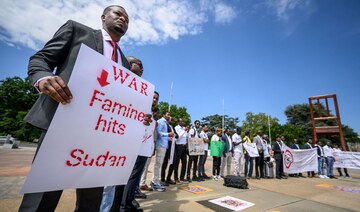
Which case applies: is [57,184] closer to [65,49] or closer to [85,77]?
[85,77]

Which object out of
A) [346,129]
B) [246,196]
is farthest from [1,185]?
[346,129]

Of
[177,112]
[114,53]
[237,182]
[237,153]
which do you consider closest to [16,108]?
[177,112]

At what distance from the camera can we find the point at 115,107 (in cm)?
124

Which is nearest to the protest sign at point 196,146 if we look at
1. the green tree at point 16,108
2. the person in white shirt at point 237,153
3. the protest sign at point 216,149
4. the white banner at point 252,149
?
the protest sign at point 216,149

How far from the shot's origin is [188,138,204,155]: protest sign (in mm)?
5797

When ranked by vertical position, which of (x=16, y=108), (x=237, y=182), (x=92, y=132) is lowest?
(x=237, y=182)

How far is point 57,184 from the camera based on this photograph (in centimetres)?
99

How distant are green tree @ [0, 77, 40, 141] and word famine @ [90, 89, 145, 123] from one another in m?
33.9

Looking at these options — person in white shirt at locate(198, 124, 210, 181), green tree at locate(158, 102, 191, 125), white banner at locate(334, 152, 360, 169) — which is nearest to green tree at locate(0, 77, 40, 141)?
green tree at locate(158, 102, 191, 125)

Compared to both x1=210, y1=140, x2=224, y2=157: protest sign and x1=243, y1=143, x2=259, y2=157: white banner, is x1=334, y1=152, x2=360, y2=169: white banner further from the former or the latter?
x1=210, y1=140, x2=224, y2=157: protest sign

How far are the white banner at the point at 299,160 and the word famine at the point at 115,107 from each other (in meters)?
8.76

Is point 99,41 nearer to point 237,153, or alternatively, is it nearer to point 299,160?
point 237,153

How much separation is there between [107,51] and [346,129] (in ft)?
214

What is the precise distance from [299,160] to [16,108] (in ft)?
131
